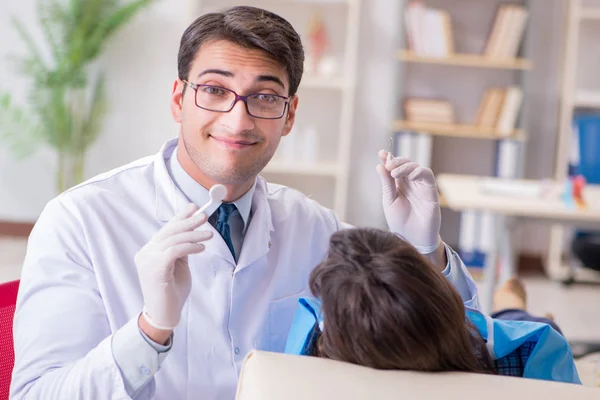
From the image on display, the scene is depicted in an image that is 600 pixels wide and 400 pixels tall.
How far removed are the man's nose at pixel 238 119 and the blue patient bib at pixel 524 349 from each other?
34 centimetres

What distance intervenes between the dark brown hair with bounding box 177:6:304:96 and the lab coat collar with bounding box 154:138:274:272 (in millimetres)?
182

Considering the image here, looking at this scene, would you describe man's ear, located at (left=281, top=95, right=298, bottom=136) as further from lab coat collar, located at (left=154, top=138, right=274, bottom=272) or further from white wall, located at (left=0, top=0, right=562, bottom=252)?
white wall, located at (left=0, top=0, right=562, bottom=252)

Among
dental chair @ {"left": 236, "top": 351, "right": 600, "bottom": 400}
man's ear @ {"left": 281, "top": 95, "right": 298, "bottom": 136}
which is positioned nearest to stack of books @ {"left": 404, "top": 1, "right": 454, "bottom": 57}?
man's ear @ {"left": 281, "top": 95, "right": 298, "bottom": 136}

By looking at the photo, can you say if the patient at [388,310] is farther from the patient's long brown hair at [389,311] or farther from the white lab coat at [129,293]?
the white lab coat at [129,293]

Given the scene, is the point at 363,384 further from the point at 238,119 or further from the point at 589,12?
the point at 589,12

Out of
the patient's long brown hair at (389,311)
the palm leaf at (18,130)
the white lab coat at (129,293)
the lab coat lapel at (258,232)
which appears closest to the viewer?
the patient's long brown hair at (389,311)

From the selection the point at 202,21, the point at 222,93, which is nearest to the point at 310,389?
the point at 222,93

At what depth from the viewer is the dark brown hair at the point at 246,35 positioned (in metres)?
1.46

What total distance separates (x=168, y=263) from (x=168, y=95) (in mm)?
4173

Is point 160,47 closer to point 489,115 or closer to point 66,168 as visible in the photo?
point 66,168

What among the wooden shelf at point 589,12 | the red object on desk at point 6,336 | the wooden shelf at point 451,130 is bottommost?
the red object on desk at point 6,336

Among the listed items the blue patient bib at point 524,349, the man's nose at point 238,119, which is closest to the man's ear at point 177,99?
the man's nose at point 238,119

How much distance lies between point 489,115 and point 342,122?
2.82 feet

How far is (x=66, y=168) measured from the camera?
5.07m
